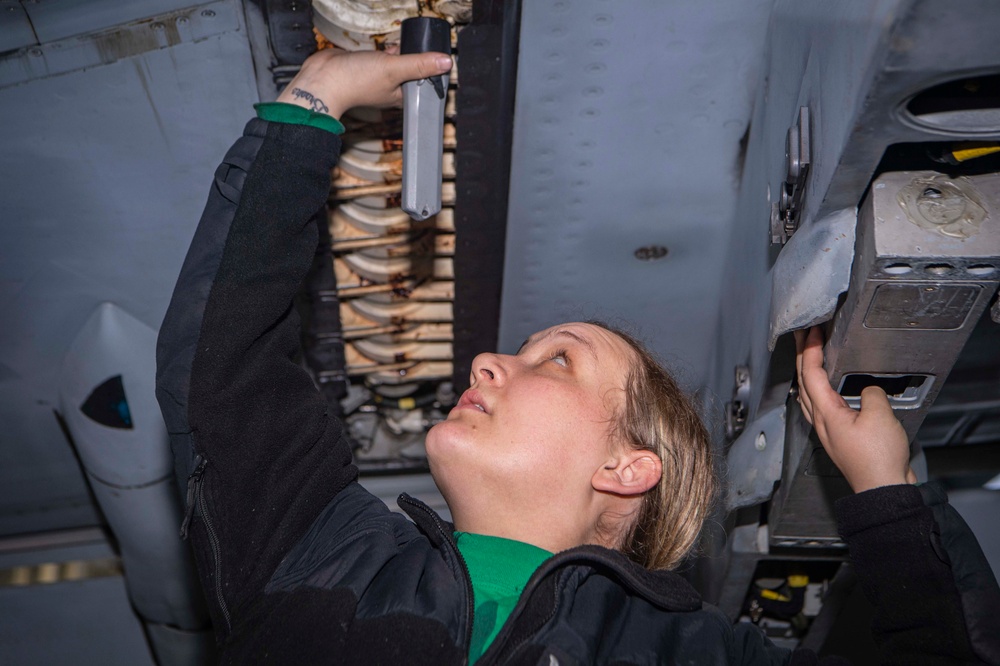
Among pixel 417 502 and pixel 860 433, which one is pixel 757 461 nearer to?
pixel 860 433

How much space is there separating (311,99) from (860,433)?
3.77ft

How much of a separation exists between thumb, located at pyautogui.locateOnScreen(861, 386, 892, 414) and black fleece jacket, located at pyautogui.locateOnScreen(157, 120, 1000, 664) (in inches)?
5.3

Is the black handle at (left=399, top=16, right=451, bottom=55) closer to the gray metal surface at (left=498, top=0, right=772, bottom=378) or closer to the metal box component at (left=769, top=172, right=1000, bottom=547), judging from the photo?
the gray metal surface at (left=498, top=0, right=772, bottom=378)

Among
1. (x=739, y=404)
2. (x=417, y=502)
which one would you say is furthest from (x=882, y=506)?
(x=417, y=502)

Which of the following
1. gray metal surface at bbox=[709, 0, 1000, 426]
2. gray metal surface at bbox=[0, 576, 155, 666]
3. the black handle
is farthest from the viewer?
gray metal surface at bbox=[0, 576, 155, 666]

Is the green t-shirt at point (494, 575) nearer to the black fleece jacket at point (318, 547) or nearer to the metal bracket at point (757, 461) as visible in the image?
the black fleece jacket at point (318, 547)

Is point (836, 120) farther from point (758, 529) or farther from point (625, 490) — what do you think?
point (758, 529)

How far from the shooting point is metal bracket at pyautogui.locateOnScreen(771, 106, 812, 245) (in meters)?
1.48

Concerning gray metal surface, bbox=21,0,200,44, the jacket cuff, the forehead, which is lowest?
the jacket cuff

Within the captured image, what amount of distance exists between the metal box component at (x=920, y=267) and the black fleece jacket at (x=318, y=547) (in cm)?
26

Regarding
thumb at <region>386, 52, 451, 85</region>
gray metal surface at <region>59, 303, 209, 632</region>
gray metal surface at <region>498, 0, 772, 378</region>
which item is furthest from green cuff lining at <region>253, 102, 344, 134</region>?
gray metal surface at <region>59, 303, 209, 632</region>

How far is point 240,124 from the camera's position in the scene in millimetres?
1914

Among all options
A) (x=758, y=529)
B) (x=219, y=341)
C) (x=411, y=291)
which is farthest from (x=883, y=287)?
(x=411, y=291)

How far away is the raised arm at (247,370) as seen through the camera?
1.53 metres
